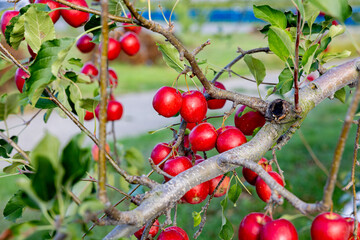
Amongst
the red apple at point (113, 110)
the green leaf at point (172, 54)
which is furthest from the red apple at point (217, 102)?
the red apple at point (113, 110)

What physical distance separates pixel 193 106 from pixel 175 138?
4.5 inches

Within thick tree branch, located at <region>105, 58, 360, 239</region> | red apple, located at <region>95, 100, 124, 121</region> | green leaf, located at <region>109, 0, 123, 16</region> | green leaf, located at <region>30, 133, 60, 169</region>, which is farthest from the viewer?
red apple, located at <region>95, 100, 124, 121</region>

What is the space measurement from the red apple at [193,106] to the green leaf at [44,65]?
289 millimetres

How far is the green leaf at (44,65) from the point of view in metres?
0.66

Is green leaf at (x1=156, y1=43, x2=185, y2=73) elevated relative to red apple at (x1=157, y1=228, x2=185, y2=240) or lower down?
elevated

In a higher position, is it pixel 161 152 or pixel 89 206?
pixel 89 206

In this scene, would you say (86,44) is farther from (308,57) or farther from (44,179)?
(44,179)

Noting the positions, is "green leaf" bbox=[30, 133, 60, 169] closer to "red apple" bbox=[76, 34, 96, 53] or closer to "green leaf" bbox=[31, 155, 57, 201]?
"green leaf" bbox=[31, 155, 57, 201]

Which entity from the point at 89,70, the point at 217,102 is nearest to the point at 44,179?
the point at 217,102

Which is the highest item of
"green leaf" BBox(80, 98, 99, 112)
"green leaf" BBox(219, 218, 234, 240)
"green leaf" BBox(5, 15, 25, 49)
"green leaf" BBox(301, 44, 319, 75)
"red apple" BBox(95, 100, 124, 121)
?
"green leaf" BBox(5, 15, 25, 49)

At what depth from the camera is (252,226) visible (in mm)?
654

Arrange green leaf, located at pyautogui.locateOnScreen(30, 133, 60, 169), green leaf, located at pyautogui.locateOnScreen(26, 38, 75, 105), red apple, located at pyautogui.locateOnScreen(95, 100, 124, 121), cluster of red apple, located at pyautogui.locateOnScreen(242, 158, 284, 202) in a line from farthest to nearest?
1. red apple, located at pyautogui.locateOnScreen(95, 100, 124, 121)
2. cluster of red apple, located at pyautogui.locateOnScreen(242, 158, 284, 202)
3. green leaf, located at pyautogui.locateOnScreen(26, 38, 75, 105)
4. green leaf, located at pyautogui.locateOnScreen(30, 133, 60, 169)

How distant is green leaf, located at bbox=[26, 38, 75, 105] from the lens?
66 cm

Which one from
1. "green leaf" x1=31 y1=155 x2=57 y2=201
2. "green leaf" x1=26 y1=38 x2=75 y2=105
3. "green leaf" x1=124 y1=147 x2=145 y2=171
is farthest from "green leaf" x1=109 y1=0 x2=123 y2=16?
"green leaf" x1=124 y1=147 x2=145 y2=171
